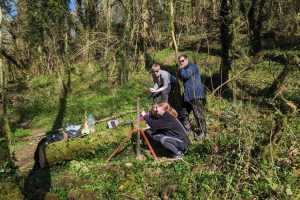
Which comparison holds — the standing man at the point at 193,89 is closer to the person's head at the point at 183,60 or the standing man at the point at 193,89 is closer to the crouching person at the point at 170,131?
the person's head at the point at 183,60

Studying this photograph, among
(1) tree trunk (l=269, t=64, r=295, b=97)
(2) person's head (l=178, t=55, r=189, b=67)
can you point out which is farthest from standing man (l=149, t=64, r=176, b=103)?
(1) tree trunk (l=269, t=64, r=295, b=97)

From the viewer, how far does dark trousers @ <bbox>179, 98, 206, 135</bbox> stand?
793 centimetres

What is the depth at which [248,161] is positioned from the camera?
20.1 feet

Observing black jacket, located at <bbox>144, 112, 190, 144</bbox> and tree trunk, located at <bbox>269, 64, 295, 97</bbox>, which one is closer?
black jacket, located at <bbox>144, 112, 190, 144</bbox>

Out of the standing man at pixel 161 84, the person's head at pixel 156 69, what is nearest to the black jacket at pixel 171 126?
the standing man at pixel 161 84

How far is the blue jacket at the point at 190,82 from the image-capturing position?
309 inches

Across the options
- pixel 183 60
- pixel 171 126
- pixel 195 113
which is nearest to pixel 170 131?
pixel 171 126

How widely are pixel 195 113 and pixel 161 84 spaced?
1296 millimetres

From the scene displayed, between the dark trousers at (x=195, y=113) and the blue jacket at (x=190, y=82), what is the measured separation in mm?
132

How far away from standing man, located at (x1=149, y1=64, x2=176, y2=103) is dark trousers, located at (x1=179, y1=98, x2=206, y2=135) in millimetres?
609

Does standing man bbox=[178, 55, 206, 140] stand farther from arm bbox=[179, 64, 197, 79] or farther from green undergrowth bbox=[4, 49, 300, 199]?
green undergrowth bbox=[4, 49, 300, 199]

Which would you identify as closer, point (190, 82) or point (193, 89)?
point (193, 89)

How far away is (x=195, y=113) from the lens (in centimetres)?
796

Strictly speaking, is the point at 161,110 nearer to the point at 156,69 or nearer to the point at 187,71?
the point at 187,71
